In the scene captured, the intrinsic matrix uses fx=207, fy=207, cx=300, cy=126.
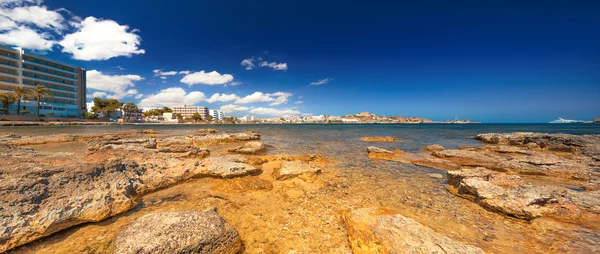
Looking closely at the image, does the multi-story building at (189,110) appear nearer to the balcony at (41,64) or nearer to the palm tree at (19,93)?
the balcony at (41,64)

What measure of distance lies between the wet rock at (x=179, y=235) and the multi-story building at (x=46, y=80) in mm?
94185

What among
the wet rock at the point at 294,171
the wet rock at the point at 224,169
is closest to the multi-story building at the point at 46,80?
the wet rock at the point at 224,169

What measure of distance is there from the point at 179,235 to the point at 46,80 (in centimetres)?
10233

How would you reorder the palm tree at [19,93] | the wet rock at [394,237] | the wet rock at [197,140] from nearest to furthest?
the wet rock at [394,237] → the wet rock at [197,140] → the palm tree at [19,93]

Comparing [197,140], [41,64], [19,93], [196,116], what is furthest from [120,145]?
[196,116]

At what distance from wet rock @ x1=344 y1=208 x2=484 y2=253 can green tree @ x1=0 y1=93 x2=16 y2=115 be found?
88682 mm

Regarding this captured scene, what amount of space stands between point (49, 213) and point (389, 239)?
21.2 feet

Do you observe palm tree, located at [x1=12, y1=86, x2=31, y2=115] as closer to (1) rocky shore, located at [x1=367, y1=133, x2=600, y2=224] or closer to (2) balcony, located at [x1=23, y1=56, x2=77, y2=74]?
(2) balcony, located at [x1=23, y1=56, x2=77, y2=74]

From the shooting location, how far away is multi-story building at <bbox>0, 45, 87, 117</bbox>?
57781mm

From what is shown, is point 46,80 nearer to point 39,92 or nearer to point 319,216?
point 39,92

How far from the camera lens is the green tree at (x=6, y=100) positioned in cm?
5141

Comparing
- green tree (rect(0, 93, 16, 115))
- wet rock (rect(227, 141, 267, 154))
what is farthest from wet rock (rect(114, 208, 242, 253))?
green tree (rect(0, 93, 16, 115))

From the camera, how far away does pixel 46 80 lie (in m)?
66.2

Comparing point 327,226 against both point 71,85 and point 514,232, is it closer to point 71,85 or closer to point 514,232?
point 514,232
